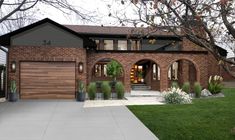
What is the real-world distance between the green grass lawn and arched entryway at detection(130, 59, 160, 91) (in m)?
15.9

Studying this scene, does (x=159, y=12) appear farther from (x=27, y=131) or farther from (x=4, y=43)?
(x=4, y=43)

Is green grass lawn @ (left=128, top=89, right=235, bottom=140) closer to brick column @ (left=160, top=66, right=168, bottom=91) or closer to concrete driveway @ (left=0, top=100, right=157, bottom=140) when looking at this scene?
concrete driveway @ (left=0, top=100, right=157, bottom=140)

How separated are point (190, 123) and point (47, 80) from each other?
11979mm

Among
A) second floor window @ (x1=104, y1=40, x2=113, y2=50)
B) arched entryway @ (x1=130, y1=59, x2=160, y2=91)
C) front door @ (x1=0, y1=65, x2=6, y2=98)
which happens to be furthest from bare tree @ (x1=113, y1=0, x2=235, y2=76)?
second floor window @ (x1=104, y1=40, x2=113, y2=50)

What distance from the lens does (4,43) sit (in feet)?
69.7

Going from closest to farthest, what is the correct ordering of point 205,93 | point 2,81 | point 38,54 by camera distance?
point 38,54
point 2,81
point 205,93

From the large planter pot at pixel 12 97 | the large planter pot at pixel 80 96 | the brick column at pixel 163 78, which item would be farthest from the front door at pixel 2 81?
the brick column at pixel 163 78

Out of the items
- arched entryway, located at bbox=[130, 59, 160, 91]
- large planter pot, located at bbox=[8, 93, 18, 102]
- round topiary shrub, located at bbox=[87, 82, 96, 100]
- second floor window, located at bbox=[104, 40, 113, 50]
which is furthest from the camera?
second floor window, located at bbox=[104, 40, 113, 50]

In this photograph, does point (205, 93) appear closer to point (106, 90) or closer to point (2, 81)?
point (106, 90)

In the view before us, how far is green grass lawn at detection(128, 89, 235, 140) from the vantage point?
9.52m

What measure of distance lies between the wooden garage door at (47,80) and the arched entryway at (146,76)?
9.72 metres

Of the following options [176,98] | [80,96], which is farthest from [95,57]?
[176,98]

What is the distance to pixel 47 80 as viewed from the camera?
21453 mm

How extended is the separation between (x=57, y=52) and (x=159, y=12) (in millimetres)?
14323
